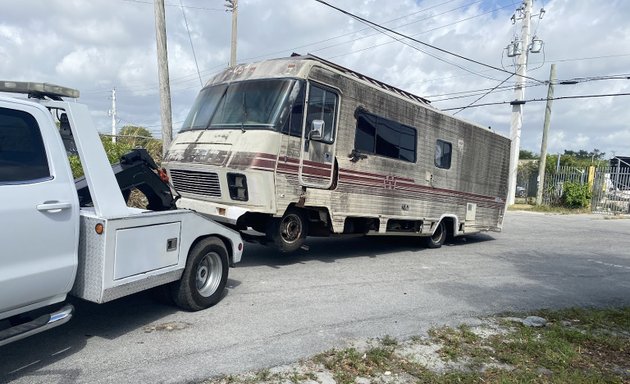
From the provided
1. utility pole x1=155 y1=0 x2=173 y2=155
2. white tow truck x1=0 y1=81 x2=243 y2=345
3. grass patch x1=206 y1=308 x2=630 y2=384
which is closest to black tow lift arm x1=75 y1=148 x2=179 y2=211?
white tow truck x1=0 y1=81 x2=243 y2=345

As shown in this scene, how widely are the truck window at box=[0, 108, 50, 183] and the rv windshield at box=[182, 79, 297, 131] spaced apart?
146 inches

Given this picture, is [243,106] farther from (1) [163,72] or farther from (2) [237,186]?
(1) [163,72]

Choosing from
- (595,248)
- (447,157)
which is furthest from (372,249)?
(595,248)

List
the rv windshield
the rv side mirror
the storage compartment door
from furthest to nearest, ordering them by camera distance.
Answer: the rv side mirror
the rv windshield
the storage compartment door

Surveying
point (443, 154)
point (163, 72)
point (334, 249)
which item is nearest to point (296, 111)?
point (334, 249)

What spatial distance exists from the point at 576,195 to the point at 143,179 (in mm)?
26085

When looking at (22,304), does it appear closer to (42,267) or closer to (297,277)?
(42,267)

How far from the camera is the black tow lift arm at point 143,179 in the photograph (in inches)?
218

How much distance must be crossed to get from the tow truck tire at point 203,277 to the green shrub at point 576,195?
25431 mm

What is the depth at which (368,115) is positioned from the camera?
875 cm

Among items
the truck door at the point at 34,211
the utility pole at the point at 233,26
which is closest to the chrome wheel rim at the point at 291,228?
the truck door at the point at 34,211

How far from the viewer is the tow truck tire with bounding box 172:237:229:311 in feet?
17.1

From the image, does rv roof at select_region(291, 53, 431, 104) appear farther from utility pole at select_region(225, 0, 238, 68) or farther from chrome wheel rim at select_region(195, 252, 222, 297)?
utility pole at select_region(225, 0, 238, 68)

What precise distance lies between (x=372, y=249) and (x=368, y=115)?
329 cm
